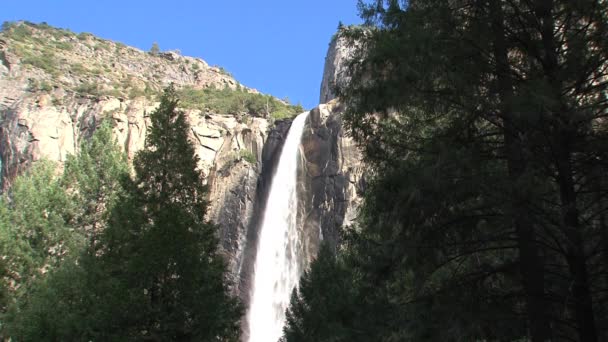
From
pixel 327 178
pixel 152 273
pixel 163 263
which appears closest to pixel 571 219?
pixel 163 263

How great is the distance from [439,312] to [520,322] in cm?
123

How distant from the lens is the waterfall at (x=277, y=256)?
3741 cm

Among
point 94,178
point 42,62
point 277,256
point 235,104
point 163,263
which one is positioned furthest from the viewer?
point 42,62

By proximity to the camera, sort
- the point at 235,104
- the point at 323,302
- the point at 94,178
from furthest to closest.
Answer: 1. the point at 235,104
2. the point at 323,302
3. the point at 94,178

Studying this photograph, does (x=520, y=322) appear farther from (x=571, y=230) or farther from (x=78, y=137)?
(x=78, y=137)

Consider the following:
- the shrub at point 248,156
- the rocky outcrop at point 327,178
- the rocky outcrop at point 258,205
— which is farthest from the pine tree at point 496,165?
the shrub at point 248,156

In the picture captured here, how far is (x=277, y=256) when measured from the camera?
40094mm

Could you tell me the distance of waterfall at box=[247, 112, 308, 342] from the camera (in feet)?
123

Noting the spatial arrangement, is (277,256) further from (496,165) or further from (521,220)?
(521,220)

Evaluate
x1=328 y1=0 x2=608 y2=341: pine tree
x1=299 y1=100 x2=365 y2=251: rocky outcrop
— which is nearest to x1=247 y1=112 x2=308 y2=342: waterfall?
x1=299 y1=100 x2=365 y2=251: rocky outcrop

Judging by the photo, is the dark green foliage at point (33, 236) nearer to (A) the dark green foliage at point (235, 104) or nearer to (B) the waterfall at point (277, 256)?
(B) the waterfall at point (277, 256)

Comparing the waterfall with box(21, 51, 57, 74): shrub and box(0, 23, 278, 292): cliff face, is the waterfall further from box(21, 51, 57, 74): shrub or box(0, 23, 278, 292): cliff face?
box(21, 51, 57, 74): shrub

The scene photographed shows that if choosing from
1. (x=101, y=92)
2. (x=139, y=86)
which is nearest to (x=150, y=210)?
(x=101, y=92)

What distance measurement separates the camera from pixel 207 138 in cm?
5297
